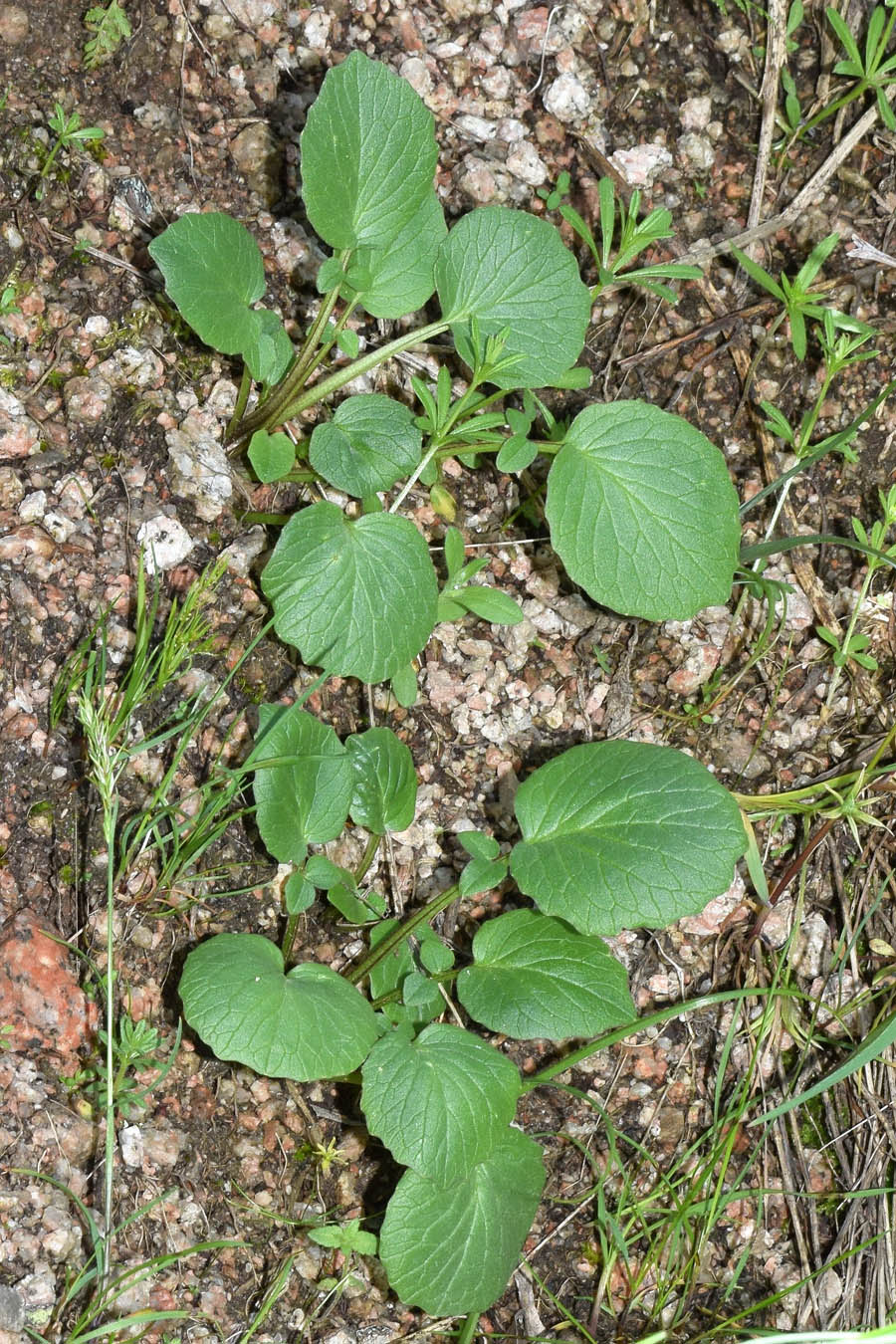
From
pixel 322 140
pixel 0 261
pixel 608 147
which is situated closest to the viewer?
pixel 322 140

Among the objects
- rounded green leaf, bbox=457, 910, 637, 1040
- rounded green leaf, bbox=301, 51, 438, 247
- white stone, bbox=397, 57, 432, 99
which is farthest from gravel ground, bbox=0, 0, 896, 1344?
rounded green leaf, bbox=301, 51, 438, 247

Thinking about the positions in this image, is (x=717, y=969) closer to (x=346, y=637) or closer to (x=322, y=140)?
(x=346, y=637)

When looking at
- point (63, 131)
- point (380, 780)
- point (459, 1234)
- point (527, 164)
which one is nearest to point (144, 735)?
point (380, 780)

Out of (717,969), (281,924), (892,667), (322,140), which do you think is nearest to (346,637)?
(281,924)

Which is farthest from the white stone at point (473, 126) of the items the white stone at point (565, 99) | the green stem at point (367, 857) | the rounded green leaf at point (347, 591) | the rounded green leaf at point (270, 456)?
the green stem at point (367, 857)

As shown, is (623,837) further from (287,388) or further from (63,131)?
(63,131)

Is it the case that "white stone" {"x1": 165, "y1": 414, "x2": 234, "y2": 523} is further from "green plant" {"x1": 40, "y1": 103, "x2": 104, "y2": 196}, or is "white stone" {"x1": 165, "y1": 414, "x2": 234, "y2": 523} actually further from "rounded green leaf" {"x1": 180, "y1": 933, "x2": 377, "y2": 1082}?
"rounded green leaf" {"x1": 180, "y1": 933, "x2": 377, "y2": 1082}
